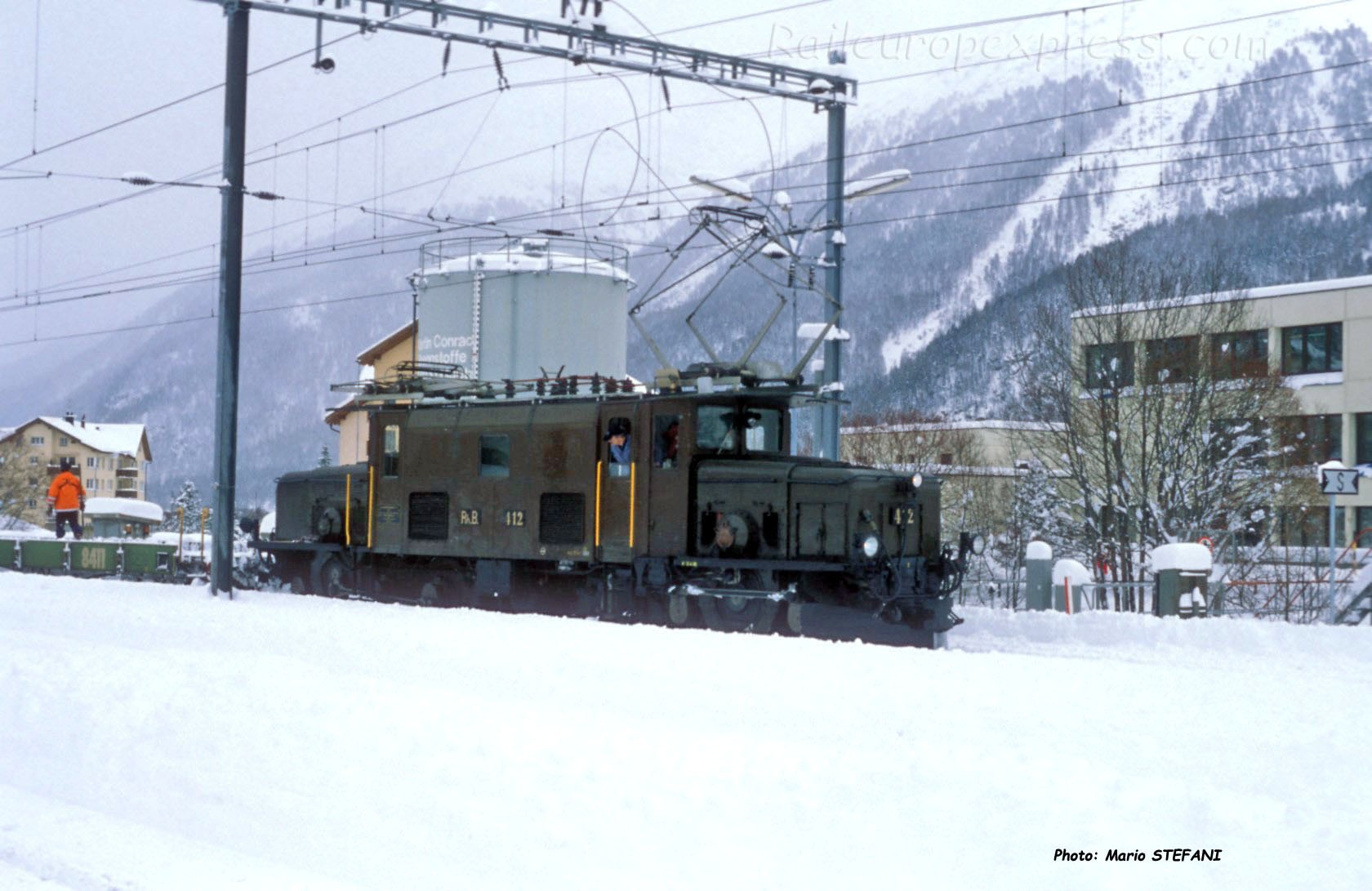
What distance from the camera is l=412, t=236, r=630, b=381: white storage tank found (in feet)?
110

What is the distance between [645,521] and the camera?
1739 cm

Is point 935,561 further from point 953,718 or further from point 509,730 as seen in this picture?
point 509,730

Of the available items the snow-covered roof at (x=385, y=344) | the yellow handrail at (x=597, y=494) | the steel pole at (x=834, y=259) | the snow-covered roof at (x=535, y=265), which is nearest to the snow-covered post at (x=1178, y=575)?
the steel pole at (x=834, y=259)

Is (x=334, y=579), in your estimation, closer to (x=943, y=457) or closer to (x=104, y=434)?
(x=943, y=457)

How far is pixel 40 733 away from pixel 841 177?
14664 mm

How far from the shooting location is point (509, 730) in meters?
8.74

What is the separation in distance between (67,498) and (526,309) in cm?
1153

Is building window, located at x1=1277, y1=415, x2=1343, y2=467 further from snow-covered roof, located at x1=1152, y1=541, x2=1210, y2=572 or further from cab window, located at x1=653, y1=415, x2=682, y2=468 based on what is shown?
cab window, located at x1=653, y1=415, x2=682, y2=468

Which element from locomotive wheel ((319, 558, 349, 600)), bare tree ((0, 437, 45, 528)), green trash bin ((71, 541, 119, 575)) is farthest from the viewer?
bare tree ((0, 437, 45, 528))

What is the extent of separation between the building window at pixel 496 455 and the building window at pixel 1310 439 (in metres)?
22.0

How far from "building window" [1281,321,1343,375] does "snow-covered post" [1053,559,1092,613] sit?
32.9 m

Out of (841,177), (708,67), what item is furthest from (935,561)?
(708,67)

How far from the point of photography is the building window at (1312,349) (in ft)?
169

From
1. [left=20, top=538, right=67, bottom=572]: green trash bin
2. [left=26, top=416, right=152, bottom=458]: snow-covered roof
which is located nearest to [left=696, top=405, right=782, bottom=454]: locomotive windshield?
[left=20, top=538, right=67, bottom=572]: green trash bin
